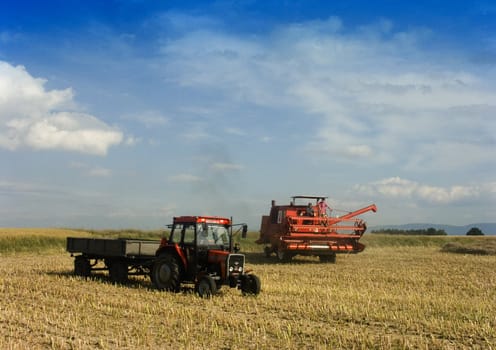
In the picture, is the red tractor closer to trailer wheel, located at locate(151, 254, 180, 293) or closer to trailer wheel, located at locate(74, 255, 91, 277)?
trailer wheel, located at locate(151, 254, 180, 293)

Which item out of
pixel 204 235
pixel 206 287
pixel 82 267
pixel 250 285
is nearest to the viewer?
pixel 206 287

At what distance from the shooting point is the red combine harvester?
22.2m

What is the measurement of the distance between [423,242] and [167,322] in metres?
34.9

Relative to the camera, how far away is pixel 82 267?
16984 mm

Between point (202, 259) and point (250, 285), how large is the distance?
4.45ft

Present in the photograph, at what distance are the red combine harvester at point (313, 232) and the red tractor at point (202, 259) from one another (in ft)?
28.1

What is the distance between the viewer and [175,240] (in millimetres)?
13891

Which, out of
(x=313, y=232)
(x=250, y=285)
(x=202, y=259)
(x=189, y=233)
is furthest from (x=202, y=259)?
(x=313, y=232)

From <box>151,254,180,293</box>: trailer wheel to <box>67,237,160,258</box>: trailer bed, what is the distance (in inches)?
65.8

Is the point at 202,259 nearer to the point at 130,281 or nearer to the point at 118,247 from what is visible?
the point at 118,247

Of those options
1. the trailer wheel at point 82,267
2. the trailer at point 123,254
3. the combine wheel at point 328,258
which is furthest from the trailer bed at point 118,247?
the combine wheel at point 328,258

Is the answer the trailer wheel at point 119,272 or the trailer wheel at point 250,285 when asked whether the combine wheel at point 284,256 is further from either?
the trailer wheel at point 250,285

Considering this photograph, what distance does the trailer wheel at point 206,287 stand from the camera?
12461 millimetres

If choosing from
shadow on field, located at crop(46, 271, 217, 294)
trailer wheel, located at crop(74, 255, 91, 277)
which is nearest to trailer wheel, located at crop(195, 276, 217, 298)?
shadow on field, located at crop(46, 271, 217, 294)
